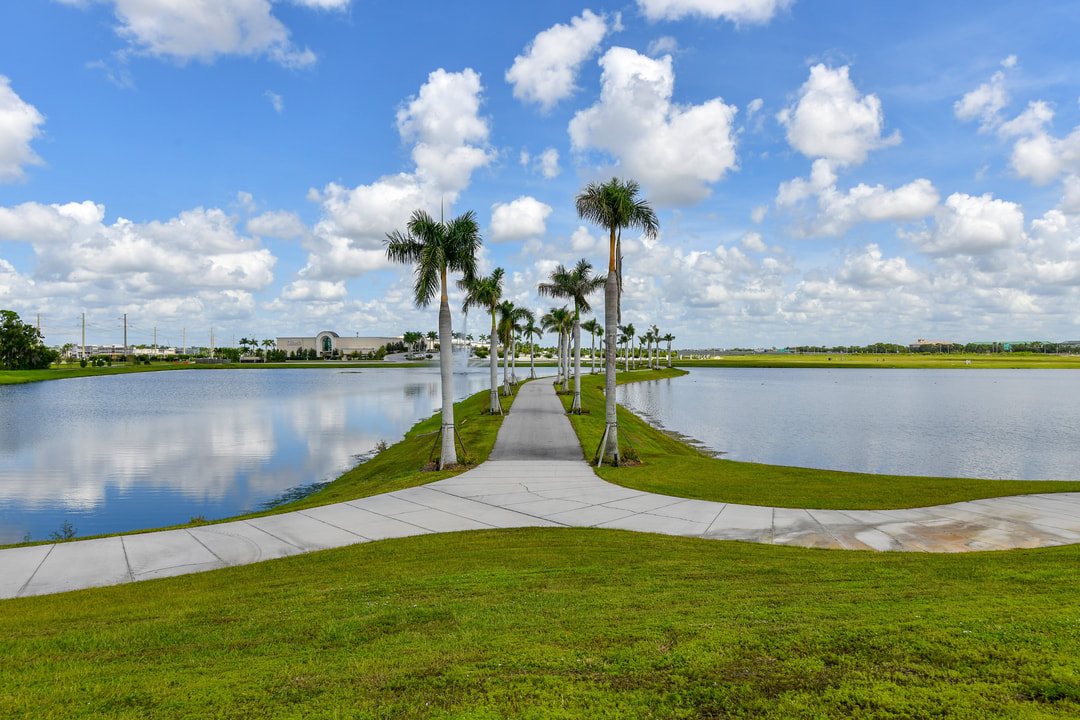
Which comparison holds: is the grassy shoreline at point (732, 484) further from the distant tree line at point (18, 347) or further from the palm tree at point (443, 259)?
the distant tree line at point (18, 347)

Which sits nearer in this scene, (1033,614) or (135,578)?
(1033,614)

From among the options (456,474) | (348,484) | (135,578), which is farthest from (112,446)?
(135,578)

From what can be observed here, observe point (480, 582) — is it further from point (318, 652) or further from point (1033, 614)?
point (1033, 614)

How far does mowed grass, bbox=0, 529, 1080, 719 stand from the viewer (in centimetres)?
455

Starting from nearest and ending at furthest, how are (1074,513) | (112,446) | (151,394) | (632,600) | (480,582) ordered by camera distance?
1. (632,600)
2. (480,582)
3. (1074,513)
4. (112,446)
5. (151,394)

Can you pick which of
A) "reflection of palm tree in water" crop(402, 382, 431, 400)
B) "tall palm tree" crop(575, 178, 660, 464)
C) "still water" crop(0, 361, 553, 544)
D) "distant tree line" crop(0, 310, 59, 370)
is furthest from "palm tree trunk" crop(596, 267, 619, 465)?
"distant tree line" crop(0, 310, 59, 370)

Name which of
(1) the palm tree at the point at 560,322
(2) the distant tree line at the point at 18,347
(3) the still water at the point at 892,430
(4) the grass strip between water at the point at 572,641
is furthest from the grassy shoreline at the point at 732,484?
(2) the distant tree line at the point at 18,347

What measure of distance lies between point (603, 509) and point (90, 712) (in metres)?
11.7

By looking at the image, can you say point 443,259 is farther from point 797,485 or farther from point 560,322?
point 560,322

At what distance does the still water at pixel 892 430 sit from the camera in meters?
28.5

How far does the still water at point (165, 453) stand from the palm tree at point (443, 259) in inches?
305

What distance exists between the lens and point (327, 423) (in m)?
43.0

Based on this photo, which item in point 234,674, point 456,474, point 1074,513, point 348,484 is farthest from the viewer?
point 348,484

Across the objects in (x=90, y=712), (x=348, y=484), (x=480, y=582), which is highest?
(x=90, y=712)
